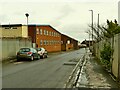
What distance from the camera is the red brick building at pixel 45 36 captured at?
59.5 m

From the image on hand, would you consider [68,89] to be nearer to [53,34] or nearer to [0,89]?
[0,89]

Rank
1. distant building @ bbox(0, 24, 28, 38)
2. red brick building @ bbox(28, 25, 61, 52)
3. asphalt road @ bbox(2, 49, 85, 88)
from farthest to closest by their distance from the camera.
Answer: red brick building @ bbox(28, 25, 61, 52)
distant building @ bbox(0, 24, 28, 38)
asphalt road @ bbox(2, 49, 85, 88)

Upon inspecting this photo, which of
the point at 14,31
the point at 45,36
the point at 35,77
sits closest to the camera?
the point at 35,77

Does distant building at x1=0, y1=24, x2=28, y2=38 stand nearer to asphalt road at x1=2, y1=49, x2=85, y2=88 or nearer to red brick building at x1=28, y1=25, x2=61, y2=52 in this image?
red brick building at x1=28, y1=25, x2=61, y2=52

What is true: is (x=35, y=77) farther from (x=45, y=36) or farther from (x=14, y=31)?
(x=45, y=36)

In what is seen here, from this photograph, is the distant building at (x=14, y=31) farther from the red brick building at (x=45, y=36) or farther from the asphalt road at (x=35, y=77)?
the asphalt road at (x=35, y=77)

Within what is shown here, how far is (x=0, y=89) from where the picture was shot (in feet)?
33.6

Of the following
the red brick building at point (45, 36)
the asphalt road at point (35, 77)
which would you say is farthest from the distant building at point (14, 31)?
the asphalt road at point (35, 77)

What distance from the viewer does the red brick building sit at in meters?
59.5

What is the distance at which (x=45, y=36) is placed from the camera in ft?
223

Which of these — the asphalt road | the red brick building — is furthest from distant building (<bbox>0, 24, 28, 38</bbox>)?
the asphalt road

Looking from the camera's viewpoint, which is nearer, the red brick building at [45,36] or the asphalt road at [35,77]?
the asphalt road at [35,77]

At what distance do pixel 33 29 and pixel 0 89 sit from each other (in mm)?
49796

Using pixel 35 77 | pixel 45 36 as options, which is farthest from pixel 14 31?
pixel 35 77
